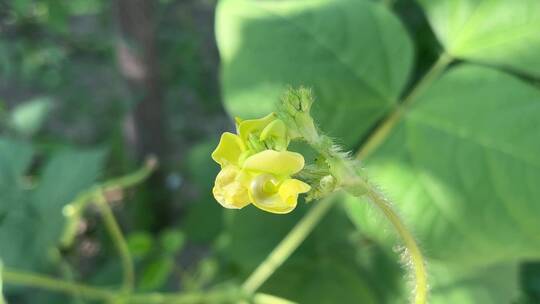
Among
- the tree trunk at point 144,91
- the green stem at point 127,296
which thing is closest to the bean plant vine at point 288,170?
the green stem at point 127,296

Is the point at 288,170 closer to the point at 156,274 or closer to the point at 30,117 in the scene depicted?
the point at 156,274

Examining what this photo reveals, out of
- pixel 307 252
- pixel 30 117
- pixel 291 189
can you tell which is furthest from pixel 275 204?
pixel 30 117

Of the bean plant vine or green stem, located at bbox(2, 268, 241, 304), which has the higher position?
the bean plant vine

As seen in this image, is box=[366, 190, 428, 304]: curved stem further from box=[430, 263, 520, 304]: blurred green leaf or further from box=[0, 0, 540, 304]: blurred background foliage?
box=[430, 263, 520, 304]: blurred green leaf

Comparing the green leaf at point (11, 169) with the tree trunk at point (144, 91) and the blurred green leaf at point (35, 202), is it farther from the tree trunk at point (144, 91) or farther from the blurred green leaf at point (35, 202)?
the tree trunk at point (144, 91)

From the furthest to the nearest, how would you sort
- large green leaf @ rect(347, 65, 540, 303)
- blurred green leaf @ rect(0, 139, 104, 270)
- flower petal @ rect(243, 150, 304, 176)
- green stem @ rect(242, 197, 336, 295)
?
1. blurred green leaf @ rect(0, 139, 104, 270)
2. green stem @ rect(242, 197, 336, 295)
3. large green leaf @ rect(347, 65, 540, 303)
4. flower petal @ rect(243, 150, 304, 176)

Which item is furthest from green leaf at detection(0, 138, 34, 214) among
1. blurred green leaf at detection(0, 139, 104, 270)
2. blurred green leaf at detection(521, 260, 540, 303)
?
blurred green leaf at detection(521, 260, 540, 303)

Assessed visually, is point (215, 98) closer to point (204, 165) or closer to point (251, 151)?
point (204, 165)
